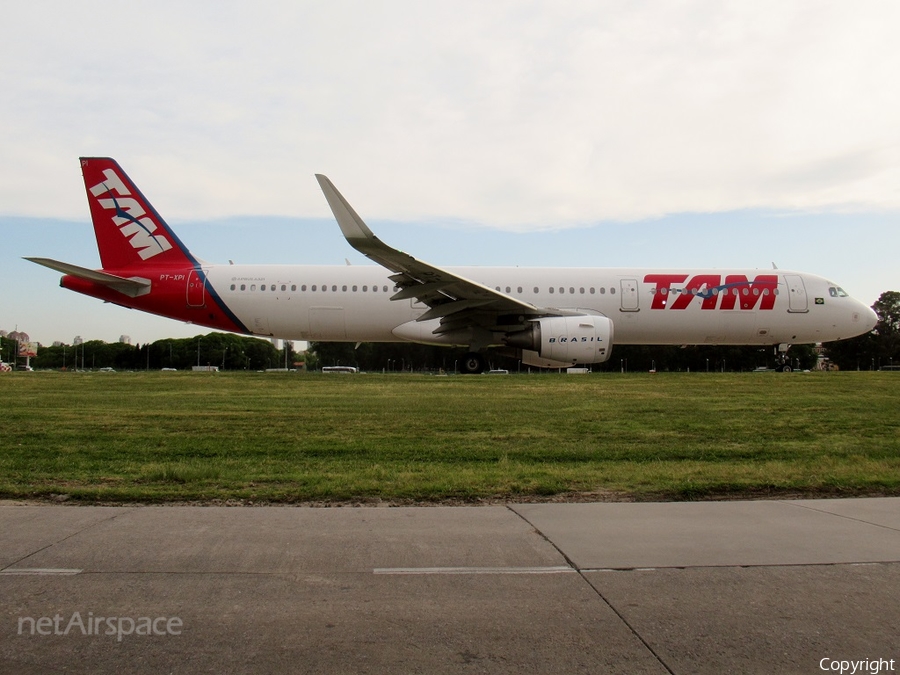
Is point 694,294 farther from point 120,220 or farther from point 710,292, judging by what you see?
point 120,220

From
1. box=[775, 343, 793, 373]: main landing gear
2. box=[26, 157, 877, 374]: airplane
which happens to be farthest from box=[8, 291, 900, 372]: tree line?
box=[26, 157, 877, 374]: airplane

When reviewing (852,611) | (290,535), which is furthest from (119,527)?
(852,611)

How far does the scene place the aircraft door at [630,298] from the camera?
22203 mm

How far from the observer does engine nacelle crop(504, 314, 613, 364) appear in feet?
64.1

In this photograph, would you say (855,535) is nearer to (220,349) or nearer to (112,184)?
(112,184)

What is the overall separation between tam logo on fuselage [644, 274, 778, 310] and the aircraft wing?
3695 mm

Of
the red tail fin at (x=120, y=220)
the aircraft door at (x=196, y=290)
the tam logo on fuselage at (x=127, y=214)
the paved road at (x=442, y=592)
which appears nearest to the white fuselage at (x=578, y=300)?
the aircraft door at (x=196, y=290)

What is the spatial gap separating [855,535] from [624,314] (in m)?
18.3

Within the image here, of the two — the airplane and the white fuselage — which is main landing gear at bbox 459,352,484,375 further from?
the white fuselage

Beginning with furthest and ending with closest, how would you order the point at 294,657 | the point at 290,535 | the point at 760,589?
the point at 290,535 → the point at 760,589 → the point at 294,657

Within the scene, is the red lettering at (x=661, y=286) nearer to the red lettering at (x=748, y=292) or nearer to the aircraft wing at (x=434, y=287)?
the red lettering at (x=748, y=292)

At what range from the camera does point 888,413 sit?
34.6 feet

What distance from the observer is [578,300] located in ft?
72.9

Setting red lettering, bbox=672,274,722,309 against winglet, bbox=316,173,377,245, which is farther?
red lettering, bbox=672,274,722,309
